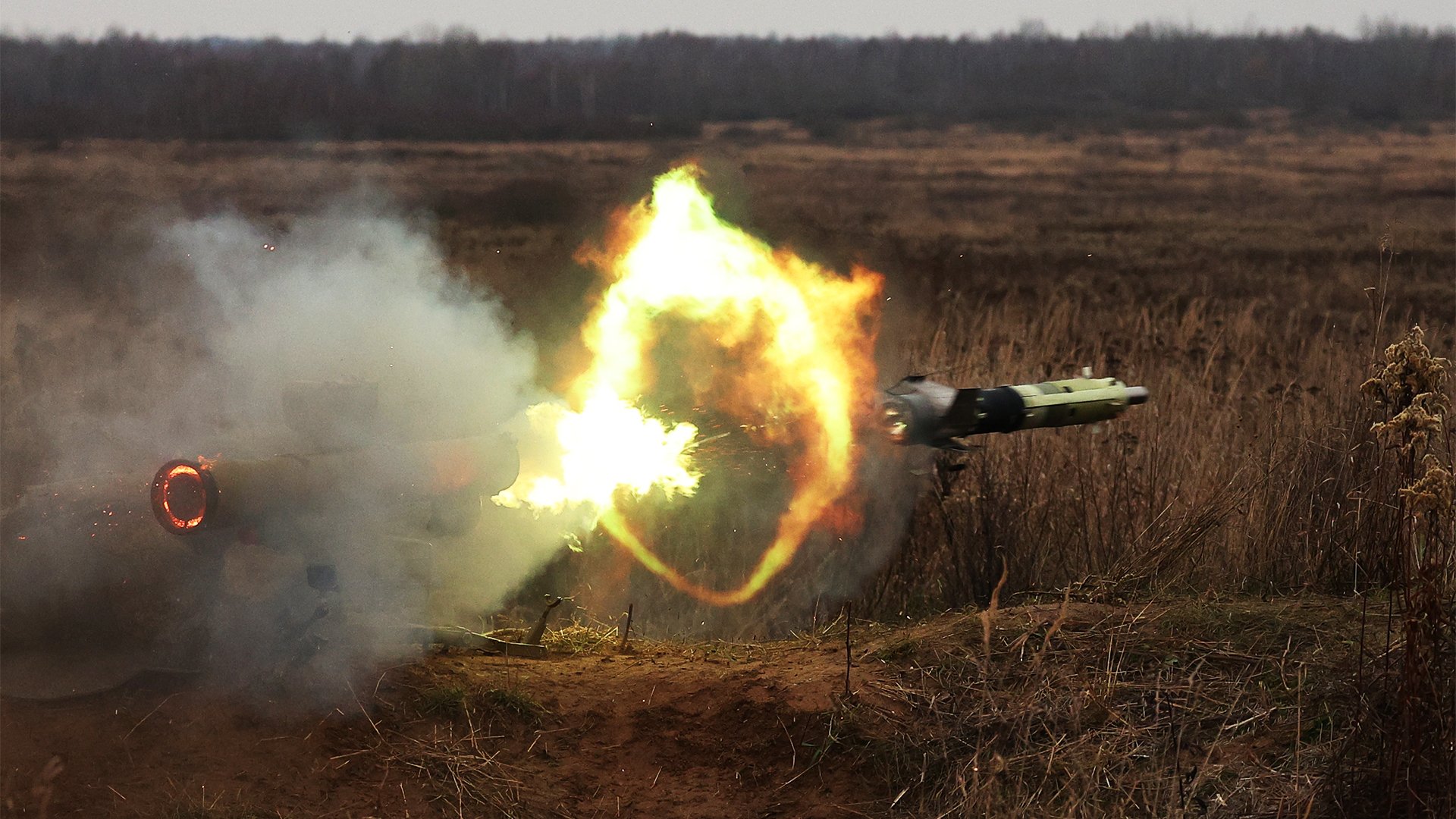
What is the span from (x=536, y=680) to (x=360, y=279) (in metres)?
2.08

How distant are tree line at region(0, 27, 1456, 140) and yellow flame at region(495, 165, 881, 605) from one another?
14.2ft

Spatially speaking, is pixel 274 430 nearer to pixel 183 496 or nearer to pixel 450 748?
pixel 183 496

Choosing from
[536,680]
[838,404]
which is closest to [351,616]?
[536,680]

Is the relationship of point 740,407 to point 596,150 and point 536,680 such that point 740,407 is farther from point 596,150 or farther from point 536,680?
point 596,150

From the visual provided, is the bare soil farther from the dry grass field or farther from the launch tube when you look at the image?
the launch tube

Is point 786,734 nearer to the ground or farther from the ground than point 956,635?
nearer to the ground

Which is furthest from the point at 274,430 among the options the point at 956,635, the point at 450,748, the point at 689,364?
the point at 956,635

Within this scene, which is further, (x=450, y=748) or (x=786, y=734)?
(x=786, y=734)

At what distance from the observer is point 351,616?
16.1 ft

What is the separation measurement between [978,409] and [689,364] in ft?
4.37

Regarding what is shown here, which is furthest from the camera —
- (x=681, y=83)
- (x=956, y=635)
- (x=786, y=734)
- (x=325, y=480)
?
(x=681, y=83)

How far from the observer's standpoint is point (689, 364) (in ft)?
19.3

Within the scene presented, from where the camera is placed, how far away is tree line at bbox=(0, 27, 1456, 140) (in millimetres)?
10344

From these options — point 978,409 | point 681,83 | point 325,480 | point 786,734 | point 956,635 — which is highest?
point 681,83
